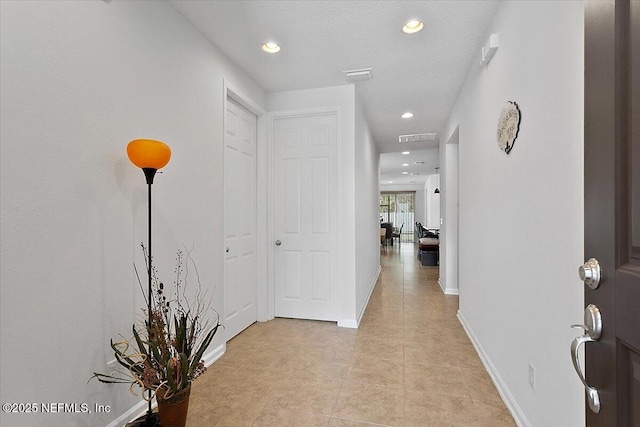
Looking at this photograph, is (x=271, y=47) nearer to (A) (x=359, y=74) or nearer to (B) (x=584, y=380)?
(A) (x=359, y=74)

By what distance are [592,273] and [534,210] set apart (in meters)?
0.92

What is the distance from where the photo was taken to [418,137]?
5523mm

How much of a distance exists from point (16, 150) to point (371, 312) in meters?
3.60

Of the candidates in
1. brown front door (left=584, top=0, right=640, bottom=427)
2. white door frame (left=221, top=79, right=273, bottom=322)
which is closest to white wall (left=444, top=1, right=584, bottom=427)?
brown front door (left=584, top=0, right=640, bottom=427)

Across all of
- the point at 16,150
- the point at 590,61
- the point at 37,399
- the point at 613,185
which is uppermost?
the point at 590,61

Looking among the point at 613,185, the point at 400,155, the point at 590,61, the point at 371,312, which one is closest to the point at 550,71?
the point at 590,61

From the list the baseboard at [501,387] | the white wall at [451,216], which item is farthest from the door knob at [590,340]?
the white wall at [451,216]

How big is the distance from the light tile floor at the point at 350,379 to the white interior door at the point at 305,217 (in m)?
0.27

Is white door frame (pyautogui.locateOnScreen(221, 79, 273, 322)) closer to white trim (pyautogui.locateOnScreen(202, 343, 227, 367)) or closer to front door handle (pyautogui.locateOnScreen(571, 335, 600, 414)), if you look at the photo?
white trim (pyautogui.locateOnScreen(202, 343, 227, 367))

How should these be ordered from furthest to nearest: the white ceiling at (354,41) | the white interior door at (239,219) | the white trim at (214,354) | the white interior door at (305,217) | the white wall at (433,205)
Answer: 1. the white wall at (433,205)
2. the white interior door at (305,217)
3. the white interior door at (239,219)
4. the white trim at (214,354)
5. the white ceiling at (354,41)

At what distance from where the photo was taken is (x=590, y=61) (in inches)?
30.7

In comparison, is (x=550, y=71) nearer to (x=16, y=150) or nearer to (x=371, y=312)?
(x=16, y=150)

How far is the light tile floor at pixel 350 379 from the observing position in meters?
1.87

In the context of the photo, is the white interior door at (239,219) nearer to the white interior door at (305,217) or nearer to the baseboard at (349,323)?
the white interior door at (305,217)
